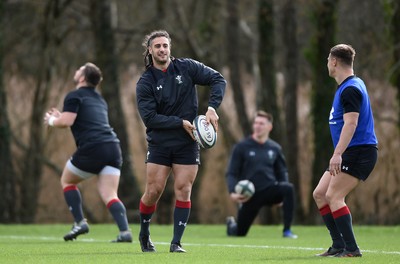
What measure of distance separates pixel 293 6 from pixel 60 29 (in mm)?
7317

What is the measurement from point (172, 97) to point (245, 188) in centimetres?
525

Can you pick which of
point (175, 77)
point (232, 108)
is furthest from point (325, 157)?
point (175, 77)

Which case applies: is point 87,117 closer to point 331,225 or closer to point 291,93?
point 331,225

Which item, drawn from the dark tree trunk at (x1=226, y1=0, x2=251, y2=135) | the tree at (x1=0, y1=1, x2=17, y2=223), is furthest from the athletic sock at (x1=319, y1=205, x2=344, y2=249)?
the dark tree trunk at (x1=226, y1=0, x2=251, y2=135)

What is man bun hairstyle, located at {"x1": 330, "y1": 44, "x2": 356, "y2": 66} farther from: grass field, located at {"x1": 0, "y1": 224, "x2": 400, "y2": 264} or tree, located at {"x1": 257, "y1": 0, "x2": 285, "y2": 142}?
tree, located at {"x1": 257, "y1": 0, "x2": 285, "y2": 142}

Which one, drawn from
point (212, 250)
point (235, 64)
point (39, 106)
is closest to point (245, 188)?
point (212, 250)

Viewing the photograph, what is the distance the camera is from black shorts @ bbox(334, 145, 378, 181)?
9773mm

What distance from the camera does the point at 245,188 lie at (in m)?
15.4

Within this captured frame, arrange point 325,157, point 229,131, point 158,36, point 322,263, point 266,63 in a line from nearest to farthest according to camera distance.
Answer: point 322,263 < point 158,36 < point 325,157 < point 266,63 < point 229,131

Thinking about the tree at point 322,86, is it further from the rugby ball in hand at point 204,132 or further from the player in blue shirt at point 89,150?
the rugby ball in hand at point 204,132

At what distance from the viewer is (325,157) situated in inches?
923

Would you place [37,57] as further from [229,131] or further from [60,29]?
[229,131]

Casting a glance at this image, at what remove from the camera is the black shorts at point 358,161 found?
9.77 metres

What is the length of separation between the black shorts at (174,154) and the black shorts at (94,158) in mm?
2872
